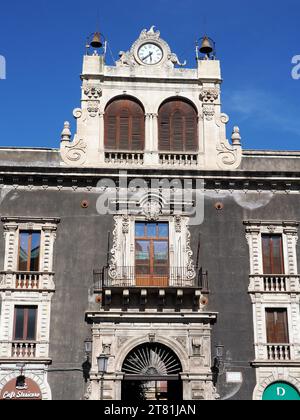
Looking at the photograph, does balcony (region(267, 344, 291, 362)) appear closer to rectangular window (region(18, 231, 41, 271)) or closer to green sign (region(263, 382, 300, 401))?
green sign (region(263, 382, 300, 401))

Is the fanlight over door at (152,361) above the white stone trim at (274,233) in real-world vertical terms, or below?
below

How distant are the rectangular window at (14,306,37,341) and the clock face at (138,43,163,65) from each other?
12257 mm

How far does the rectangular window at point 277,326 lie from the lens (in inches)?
1123

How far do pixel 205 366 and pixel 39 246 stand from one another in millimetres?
8265

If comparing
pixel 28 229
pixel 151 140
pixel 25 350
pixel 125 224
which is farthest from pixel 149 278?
pixel 151 140

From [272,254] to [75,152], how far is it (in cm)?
942

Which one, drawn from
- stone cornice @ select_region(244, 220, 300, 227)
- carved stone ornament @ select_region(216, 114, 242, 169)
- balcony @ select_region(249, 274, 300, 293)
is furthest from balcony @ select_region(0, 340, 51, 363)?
carved stone ornament @ select_region(216, 114, 242, 169)

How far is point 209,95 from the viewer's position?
1248 inches

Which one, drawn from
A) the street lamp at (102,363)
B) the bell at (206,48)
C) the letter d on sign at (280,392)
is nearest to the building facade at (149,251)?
the letter d on sign at (280,392)

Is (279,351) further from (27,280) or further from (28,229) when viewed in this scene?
(28,229)

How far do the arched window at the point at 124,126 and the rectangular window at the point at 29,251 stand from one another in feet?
16.8

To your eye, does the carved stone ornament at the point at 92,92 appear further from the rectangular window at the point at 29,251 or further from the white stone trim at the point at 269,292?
the white stone trim at the point at 269,292

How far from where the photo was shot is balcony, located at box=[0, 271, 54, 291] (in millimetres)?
28453
